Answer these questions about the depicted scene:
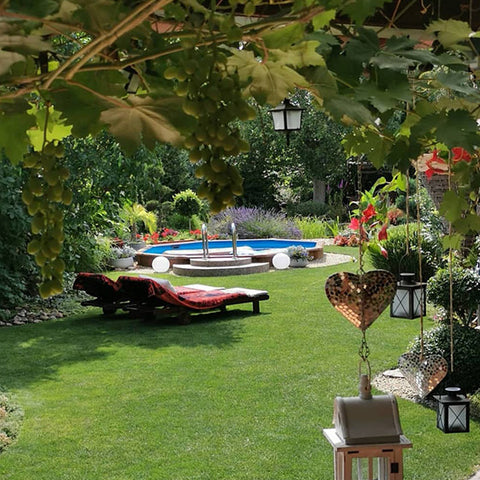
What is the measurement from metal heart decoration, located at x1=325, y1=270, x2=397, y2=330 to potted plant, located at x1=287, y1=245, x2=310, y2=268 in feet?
32.7

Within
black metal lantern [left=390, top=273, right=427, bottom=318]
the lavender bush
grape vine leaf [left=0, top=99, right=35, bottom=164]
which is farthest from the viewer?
the lavender bush

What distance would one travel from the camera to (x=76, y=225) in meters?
9.20

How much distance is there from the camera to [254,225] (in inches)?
674

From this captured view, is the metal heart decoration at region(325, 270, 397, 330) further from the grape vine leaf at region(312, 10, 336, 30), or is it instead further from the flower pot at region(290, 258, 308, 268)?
the flower pot at region(290, 258, 308, 268)

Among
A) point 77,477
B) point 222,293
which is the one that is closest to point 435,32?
point 77,477

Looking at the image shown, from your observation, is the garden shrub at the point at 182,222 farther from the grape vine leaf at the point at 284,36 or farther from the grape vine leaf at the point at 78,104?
the grape vine leaf at the point at 284,36

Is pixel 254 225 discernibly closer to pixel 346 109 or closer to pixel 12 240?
pixel 12 240

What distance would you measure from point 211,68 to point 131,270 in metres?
Answer: 13.2

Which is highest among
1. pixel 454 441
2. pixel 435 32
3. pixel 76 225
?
pixel 435 32

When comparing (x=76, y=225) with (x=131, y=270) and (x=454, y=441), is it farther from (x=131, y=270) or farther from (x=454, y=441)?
(x=454, y=441)

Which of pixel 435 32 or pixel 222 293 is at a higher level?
pixel 435 32

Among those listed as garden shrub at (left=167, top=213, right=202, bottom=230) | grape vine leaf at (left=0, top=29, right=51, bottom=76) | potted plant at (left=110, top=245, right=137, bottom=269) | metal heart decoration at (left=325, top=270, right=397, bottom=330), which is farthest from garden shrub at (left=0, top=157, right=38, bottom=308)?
garden shrub at (left=167, top=213, right=202, bottom=230)

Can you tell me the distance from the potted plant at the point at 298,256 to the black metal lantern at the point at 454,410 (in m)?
9.65

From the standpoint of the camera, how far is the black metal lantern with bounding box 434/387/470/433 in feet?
11.5
